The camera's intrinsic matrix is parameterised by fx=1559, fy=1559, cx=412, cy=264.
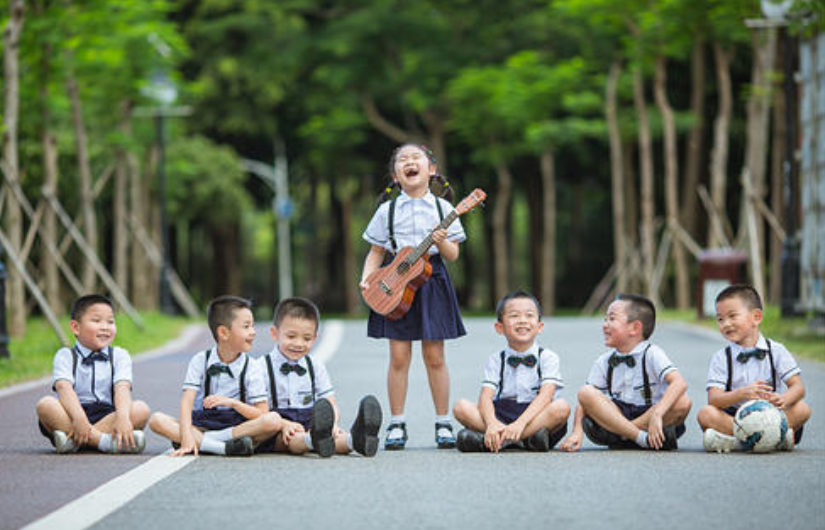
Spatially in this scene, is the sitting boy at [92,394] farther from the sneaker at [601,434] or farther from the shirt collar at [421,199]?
the sneaker at [601,434]

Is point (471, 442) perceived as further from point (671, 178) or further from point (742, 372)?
point (671, 178)

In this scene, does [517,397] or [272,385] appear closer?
[272,385]

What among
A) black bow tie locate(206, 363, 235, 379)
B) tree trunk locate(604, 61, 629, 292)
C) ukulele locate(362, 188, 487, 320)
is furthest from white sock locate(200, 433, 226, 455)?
tree trunk locate(604, 61, 629, 292)

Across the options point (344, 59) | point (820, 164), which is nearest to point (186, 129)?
point (344, 59)

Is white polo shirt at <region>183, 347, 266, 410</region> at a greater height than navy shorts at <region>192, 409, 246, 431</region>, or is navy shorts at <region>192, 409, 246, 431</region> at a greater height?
white polo shirt at <region>183, 347, 266, 410</region>

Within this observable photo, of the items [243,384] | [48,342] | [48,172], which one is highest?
[48,172]

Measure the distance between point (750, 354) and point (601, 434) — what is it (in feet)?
3.05

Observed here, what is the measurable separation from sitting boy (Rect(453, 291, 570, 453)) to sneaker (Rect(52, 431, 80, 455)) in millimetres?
2097

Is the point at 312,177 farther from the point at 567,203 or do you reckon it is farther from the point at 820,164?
the point at 820,164

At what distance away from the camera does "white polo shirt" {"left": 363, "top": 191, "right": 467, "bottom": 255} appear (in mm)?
8992

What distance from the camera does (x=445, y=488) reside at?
7.14m

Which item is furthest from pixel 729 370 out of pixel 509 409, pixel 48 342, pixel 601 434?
pixel 48 342

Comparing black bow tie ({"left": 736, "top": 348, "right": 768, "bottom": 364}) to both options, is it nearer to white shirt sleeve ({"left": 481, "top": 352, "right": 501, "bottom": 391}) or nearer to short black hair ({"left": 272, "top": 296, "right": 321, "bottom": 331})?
white shirt sleeve ({"left": 481, "top": 352, "right": 501, "bottom": 391})

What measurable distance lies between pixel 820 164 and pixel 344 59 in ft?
69.7
